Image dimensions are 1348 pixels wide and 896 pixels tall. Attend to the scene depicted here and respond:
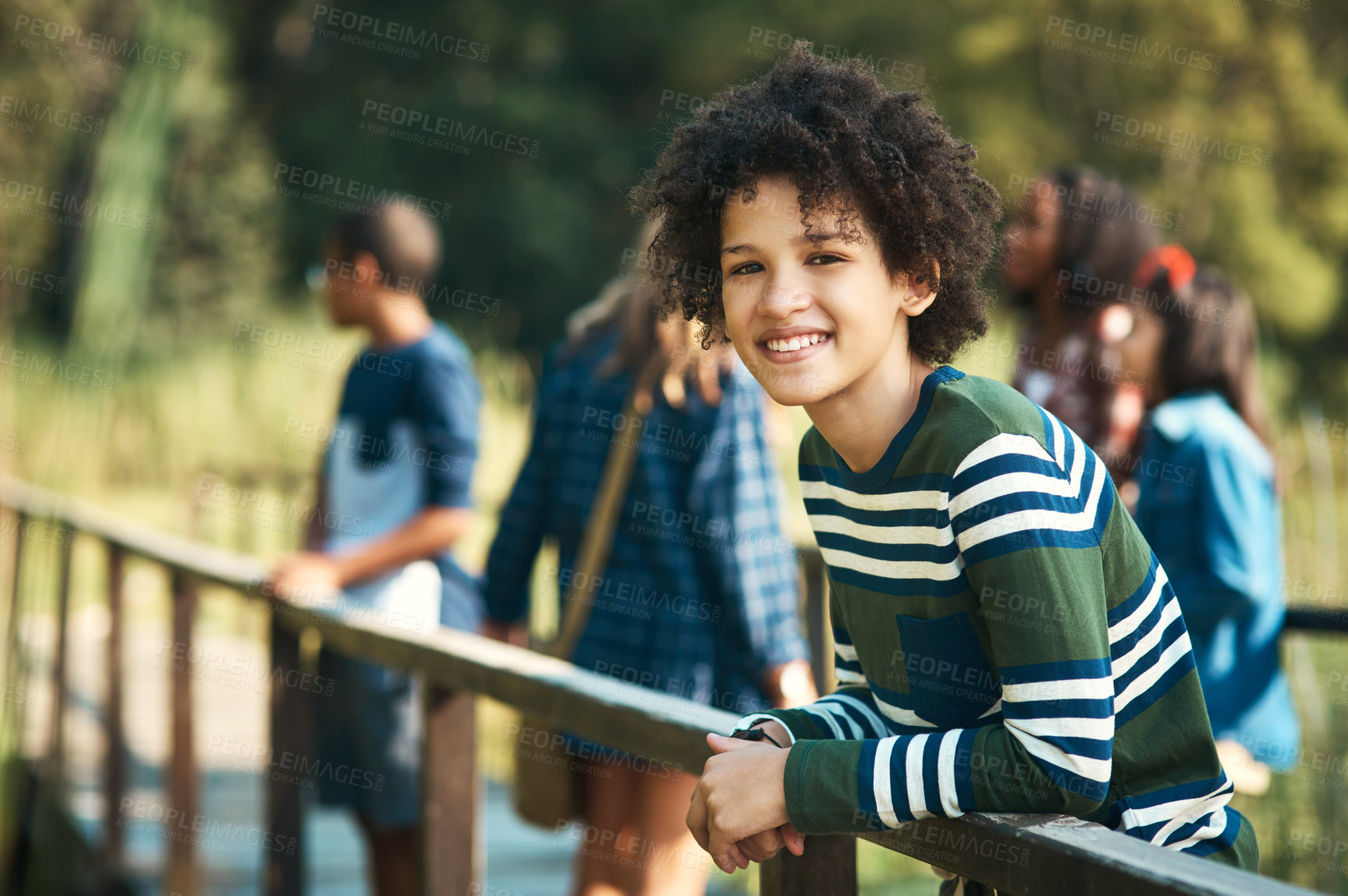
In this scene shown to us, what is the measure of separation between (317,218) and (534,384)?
1380cm

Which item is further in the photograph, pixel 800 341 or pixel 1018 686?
Result: pixel 800 341

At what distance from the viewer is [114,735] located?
3787 millimetres

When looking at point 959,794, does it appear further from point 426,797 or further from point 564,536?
point 564,536

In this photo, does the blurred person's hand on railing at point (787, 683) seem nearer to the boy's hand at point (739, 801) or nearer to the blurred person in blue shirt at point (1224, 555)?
the blurred person in blue shirt at point (1224, 555)

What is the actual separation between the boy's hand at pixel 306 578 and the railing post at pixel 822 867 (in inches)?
59.1

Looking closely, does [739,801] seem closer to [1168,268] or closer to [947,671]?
[947,671]

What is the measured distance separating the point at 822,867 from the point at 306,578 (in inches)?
64.7

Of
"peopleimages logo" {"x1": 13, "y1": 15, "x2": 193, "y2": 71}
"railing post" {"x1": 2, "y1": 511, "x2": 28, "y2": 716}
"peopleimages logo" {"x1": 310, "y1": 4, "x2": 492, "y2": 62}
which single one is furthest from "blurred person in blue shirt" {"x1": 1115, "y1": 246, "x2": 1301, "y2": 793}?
"peopleimages logo" {"x1": 310, "y1": 4, "x2": 492, "y2": 62}

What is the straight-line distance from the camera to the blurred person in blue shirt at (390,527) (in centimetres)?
285

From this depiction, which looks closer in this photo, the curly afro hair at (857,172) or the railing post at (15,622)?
the curly afro hair at (857,172)

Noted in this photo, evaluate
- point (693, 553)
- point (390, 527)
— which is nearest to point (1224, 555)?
point (693, 553)

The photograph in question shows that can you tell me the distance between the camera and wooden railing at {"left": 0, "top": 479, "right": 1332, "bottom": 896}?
3.16 feet

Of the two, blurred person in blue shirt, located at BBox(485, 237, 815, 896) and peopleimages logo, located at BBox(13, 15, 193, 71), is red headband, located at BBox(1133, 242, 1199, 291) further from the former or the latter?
peopleimages logo, located at BBox(13, 15, 193, 71)

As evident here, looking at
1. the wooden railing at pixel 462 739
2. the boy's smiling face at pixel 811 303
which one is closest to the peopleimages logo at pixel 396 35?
the wooden railing at pixel 462 739
